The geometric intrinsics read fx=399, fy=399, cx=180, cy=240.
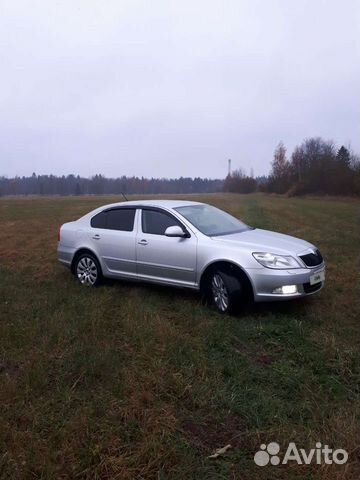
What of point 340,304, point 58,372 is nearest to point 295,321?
point 340,304

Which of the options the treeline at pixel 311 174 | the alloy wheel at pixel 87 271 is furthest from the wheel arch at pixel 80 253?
the treeline at pixel 311 174

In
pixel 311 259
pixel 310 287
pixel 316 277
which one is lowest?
pixel 310 287

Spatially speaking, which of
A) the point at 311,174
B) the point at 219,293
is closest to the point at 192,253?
the point at 219,293

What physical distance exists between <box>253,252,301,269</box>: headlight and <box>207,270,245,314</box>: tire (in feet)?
1.26

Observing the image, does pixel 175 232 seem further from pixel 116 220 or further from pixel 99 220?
pixel 99 220

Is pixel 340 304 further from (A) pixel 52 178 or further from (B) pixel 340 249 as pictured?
(A) pixel 52 178

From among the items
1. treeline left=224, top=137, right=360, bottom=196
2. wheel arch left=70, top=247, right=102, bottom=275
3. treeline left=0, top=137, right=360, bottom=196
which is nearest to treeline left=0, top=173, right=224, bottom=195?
treeline left=0, top=137, right=360, bottom=196

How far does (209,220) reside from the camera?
6.11 metres

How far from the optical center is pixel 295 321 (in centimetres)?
476

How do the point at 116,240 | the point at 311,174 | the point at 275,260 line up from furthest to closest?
the point at 311,174
the point at 116,240
the point at 275,260

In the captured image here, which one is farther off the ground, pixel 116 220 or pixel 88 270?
pixel 116 220

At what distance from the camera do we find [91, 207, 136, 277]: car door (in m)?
6.27

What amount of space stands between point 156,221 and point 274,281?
215 centimetres

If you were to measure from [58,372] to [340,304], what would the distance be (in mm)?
3897
